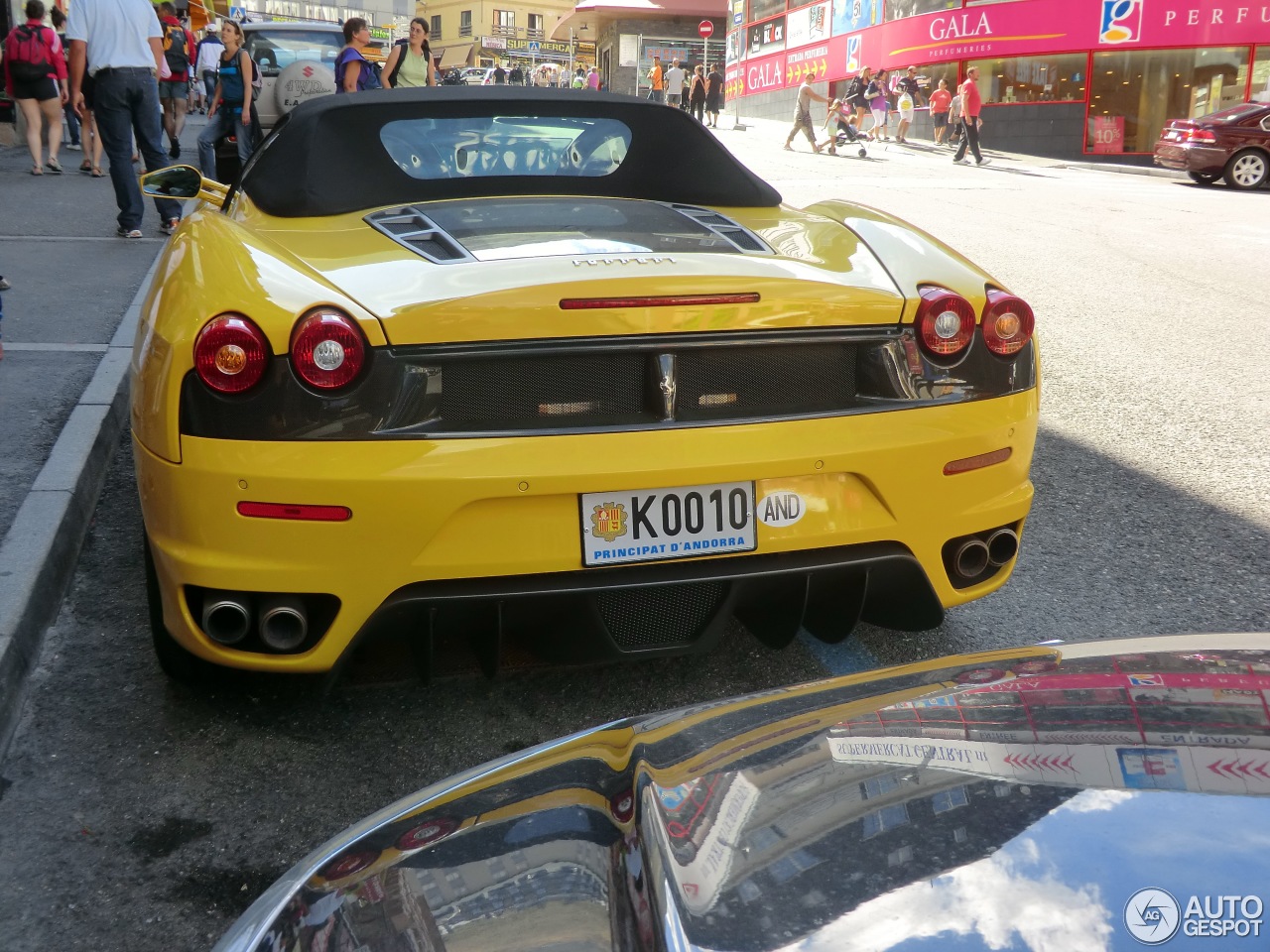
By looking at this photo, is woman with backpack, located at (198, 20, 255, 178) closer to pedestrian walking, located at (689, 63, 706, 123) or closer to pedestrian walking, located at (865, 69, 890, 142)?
pedestrian walking, located at (865, 69, 890, 142)

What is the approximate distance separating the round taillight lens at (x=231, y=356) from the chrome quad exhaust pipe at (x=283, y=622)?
0.42 metres

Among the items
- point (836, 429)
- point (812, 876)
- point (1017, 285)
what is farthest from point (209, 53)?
point (812, 876)

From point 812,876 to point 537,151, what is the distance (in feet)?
10.1

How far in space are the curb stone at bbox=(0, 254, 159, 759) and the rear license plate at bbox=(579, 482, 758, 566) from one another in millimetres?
1406

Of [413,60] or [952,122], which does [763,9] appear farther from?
[413,60]

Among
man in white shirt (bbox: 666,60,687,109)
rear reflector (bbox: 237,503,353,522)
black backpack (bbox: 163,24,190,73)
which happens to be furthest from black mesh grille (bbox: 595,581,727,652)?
man in white shirt (bbox: 666,60,687,109)

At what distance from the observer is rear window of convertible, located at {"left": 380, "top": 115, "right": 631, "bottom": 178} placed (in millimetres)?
3777

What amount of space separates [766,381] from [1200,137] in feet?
70.9

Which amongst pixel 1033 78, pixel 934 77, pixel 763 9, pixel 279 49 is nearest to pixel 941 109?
pixel 1033 78

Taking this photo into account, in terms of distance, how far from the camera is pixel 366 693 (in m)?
3.11

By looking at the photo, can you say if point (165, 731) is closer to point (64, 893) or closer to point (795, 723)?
point (64, 893)

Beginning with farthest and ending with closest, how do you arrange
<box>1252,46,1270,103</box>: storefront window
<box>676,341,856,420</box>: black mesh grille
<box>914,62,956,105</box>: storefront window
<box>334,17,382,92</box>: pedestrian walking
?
<box>914,62,956,105</box>: storefront window → <box>1252,46,1270,103</box>: storefront window → <box>334,17,382,92</box>: pedestrian walking → <box>676,341,856,420</box>: black mesh grille

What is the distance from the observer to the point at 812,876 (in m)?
1.21

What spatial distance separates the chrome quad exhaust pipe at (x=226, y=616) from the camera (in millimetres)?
2574
